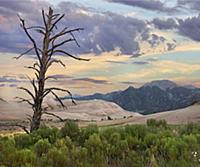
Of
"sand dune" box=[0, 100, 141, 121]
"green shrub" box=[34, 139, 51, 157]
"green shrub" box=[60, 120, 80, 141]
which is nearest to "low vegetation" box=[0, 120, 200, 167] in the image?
"green shrub" box=[34, 139, 51, 157]

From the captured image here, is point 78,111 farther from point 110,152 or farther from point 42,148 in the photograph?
point 110,152

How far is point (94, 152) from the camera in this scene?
34.6ft

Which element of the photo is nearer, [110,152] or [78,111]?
[110,152]

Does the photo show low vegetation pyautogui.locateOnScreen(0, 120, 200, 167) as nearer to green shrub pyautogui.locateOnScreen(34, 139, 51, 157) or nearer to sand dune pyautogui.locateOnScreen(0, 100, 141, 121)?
green shrub pyautogui.locateOnScreen(34, 139, 51, 157)

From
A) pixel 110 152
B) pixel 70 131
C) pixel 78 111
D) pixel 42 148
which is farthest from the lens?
pixel 78 111

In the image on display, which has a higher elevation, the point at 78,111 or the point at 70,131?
the point at 78,111

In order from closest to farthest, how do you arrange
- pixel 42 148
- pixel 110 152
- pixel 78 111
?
pixel 110 152
pixel 42 148
pixel 78 111

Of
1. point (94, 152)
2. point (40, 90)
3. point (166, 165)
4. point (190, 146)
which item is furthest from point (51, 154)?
point (40, 90)

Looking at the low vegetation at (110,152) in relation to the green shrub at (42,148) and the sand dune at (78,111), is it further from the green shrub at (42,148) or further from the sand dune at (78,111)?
the sand dune at (78,111)

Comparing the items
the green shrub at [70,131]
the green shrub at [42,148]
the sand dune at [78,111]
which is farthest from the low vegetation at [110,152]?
the sand dune at [78,111]

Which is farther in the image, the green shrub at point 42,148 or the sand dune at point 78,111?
the sand dune at point 78,111

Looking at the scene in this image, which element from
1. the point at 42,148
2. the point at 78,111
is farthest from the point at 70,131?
the point at 78,111

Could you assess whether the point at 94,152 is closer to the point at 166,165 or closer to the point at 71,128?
the point at 166,165

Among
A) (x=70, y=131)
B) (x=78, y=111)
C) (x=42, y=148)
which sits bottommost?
(x=42, y=148)
